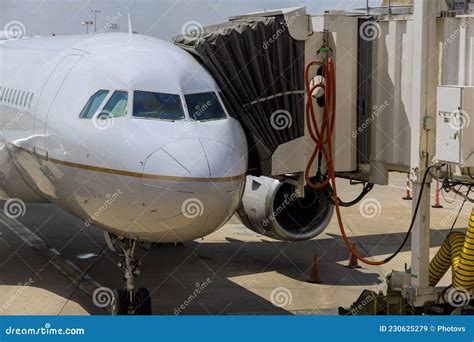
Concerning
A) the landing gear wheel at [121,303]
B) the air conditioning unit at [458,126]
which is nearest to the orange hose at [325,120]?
the air conditioning unit at [458,126]

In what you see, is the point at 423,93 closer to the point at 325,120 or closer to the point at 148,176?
the point at 325,120

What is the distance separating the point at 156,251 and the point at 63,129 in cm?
608

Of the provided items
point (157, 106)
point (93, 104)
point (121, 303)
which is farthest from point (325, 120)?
point (121, 303)

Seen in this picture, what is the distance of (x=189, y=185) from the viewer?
42.2 ft

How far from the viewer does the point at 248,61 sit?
1502 cm

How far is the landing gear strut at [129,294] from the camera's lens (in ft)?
47.7

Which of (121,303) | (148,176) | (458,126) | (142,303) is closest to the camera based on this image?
(458,126)

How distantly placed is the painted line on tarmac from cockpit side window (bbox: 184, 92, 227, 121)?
4458mm

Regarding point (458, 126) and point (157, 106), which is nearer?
point (458, 126)

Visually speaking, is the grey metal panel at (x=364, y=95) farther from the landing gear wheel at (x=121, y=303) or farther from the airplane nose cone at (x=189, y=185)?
the landing gear wheel at (x=121, y=303)

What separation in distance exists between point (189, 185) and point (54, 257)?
775cm

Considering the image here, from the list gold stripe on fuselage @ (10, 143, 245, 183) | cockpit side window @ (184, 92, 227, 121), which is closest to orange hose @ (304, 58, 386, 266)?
cockpit side window @ (184, 92, 227, 121)

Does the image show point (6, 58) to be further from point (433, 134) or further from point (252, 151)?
point (433, 134)

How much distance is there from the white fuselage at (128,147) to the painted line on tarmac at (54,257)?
185cm
